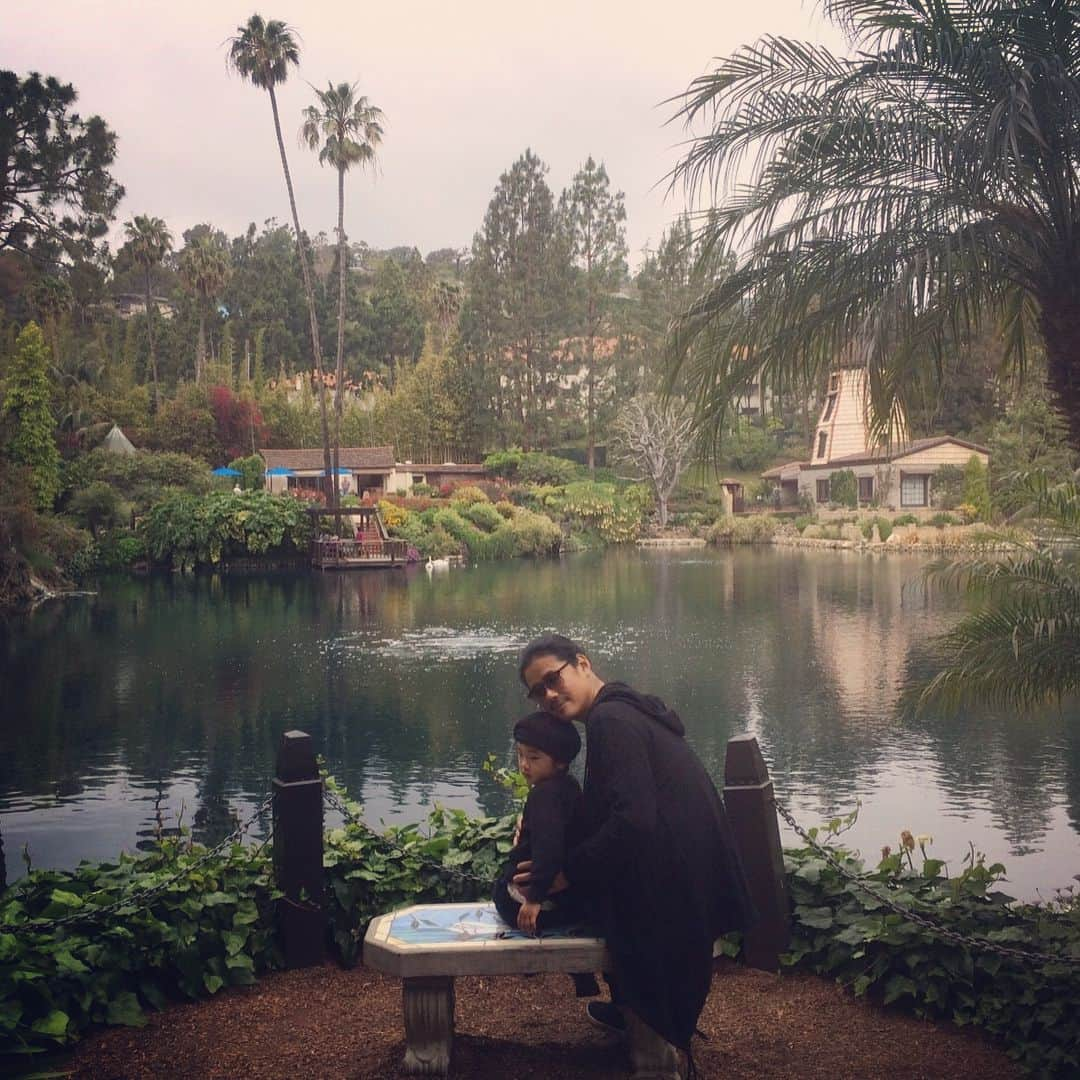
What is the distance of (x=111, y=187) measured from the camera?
24.0 metres

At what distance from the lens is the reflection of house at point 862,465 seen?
141 feet

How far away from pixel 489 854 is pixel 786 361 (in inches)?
115

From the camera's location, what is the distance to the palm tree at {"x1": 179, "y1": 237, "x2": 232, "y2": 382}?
5225 centimetres

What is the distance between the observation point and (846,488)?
45250 mm

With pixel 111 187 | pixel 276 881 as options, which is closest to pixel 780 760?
pixel 276 881

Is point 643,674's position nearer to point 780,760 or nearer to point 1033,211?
point 780,760

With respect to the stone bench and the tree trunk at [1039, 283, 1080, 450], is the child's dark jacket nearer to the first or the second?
the stone bench

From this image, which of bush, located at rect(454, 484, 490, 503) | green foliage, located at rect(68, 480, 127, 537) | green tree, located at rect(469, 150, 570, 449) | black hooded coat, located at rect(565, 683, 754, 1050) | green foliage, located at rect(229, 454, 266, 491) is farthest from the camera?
green tree, located at rect(469, 150, 570, 449)

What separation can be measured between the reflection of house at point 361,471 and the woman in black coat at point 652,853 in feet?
129

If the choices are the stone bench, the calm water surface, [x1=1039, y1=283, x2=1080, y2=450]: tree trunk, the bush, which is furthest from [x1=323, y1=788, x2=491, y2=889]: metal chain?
the bush

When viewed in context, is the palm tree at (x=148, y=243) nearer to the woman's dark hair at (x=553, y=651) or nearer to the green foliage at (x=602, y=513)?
the green foliage at (x=602, y=513)

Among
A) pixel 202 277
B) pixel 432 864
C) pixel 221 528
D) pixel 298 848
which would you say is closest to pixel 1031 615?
pixel 432 864

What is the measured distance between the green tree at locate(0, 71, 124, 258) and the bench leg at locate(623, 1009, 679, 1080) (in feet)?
73.6

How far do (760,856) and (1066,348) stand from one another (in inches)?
110
